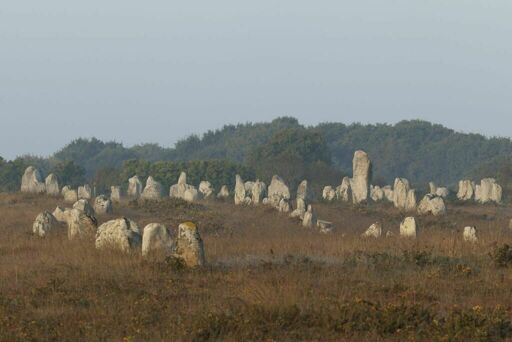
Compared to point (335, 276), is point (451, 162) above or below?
above

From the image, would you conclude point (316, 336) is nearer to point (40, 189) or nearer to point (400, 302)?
point (400, 302)

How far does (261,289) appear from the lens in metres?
15.9

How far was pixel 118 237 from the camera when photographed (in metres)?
22.4

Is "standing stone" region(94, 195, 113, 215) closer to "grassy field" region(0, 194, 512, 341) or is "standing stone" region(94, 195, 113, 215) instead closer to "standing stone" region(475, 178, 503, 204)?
"grassy field" region(0, 194, 512, 341)

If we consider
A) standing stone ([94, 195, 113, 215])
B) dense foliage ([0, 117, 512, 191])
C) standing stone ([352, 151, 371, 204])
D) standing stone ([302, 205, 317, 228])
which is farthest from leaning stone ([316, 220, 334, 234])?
dense foliage ([0, 117, 512, 191])

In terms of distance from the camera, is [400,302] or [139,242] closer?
[400,302]

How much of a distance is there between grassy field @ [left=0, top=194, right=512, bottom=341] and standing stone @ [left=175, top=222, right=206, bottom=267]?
0.30 m

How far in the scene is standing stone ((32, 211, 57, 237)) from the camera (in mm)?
29147

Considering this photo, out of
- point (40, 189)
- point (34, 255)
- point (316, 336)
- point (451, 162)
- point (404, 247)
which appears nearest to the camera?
point (316, 336)

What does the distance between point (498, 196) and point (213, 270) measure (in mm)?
43726

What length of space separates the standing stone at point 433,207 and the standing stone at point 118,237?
23.5 meters

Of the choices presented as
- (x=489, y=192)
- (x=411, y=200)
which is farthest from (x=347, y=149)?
(x=411, y=200)

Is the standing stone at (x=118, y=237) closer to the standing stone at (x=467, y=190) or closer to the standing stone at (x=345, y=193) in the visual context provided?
the standing stone at (x=345, y=193)

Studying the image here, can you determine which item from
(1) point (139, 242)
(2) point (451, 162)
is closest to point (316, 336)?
(1) point (139, 242)
